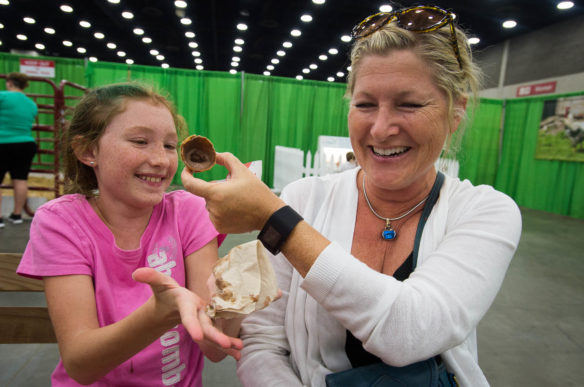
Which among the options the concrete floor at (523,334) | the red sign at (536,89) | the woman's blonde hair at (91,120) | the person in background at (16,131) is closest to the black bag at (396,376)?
the woman's blonde hair at (91,120)

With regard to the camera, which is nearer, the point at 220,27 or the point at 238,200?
the point at 238,200

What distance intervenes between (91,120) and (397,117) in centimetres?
89

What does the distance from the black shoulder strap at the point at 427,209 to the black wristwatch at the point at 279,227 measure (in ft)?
1.25

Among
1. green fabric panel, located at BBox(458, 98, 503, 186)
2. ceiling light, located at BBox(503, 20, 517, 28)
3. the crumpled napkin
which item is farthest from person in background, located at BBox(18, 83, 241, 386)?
green fabric panel, located at BBox(458, 98, 503, 186)

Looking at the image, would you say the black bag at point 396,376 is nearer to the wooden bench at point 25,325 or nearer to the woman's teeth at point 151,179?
the woman's teeth at point 151,179

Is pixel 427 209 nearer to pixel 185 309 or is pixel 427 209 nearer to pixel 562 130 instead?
pixel 185 309

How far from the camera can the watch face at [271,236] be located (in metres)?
0.71

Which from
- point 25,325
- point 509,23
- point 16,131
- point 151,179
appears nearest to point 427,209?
point 151,179

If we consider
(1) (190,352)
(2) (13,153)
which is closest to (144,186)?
(1) (190,352)

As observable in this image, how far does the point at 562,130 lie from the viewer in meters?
7.52

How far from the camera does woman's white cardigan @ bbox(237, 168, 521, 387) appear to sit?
67 cm

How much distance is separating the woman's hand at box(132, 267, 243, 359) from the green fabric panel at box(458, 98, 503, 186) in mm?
9288

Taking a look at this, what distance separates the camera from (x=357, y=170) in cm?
121

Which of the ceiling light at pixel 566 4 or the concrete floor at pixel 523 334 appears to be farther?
the ceiling light at pixel 566 4
